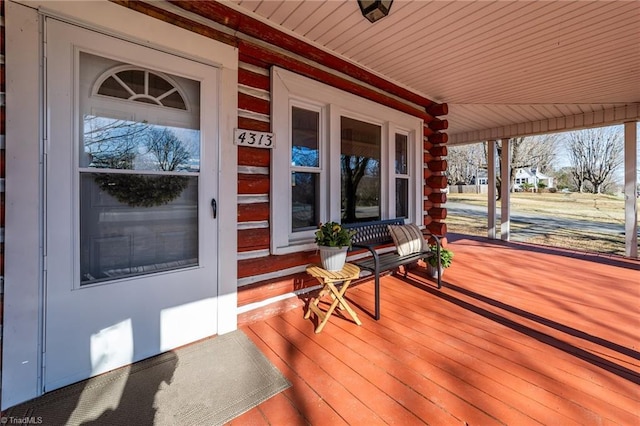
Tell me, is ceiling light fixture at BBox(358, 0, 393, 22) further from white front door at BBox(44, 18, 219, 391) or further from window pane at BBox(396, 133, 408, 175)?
window pane at BBox(396, 133, 408, 175)

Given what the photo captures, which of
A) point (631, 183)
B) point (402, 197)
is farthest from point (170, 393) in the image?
point (631, 183)

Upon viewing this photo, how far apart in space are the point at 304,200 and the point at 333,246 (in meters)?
0.65

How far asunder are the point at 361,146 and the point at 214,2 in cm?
194

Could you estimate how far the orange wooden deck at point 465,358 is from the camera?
1430 millimetres

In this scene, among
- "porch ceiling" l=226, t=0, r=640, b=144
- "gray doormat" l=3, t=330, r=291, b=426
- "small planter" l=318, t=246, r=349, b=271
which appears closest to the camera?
"gray doormat" l=3, t=330, r=291, b=426

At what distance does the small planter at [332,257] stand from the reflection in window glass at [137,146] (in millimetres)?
1217

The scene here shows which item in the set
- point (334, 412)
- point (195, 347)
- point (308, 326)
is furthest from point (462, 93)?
point (195, 347)

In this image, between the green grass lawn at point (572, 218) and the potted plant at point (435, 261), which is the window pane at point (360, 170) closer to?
the potted plant at point (435, 261)

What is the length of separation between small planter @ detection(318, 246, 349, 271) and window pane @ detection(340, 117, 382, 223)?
2.64ft

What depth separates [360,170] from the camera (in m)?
3.28

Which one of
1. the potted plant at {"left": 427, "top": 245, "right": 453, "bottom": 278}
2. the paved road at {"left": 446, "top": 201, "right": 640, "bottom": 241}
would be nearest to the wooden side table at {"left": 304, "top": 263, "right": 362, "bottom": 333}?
the potted plant at {"left": 427, "top": 245, "right": 453, "bottom": 278}

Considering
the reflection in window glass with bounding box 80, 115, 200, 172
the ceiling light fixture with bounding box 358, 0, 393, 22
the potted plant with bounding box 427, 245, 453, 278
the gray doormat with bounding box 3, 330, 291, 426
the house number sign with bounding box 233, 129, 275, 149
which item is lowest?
the gray doormat with bounding box 3, 330, 291, 426

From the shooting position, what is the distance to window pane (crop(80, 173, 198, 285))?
1.71m

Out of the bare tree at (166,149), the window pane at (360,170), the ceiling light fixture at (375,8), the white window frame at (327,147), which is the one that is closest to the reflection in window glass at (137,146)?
the bare tree at (166,149)
